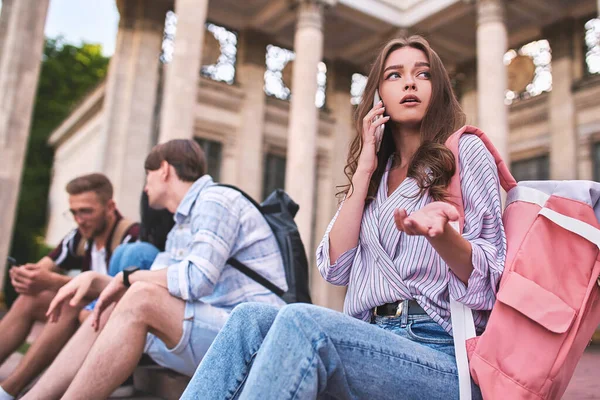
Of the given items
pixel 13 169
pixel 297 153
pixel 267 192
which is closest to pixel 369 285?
pixel 13 169

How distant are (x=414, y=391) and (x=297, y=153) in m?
13.1

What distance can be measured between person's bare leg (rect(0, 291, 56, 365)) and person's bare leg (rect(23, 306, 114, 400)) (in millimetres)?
1382

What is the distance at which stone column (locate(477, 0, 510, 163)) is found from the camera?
524 inches

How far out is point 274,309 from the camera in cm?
188

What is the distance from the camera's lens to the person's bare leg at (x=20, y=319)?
4.26m

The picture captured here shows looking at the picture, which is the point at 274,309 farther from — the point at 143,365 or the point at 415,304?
the point at 143,365

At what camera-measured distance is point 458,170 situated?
1.94 m

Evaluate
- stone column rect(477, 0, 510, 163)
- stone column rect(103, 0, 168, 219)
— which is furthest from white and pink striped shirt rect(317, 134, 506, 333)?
stone column rect(103, 0, 168, 219)

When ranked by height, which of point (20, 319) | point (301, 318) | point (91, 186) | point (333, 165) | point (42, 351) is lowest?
point (42, 351)

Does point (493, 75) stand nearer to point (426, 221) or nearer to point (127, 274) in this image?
point (127, 274)

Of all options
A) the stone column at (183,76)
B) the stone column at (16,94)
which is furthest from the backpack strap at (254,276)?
the stone column at (16,94)

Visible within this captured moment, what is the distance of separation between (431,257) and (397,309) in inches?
9.4

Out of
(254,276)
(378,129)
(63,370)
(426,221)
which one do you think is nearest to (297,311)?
(426,221)

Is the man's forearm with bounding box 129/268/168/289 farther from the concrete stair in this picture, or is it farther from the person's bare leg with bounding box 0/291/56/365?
the person's bare leg with bounding box 0/291/56/365
